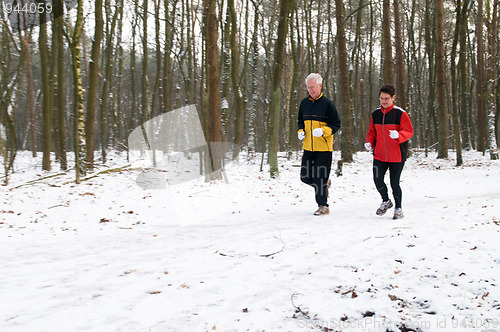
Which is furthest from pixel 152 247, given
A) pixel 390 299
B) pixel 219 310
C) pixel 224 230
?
pixel 390 299

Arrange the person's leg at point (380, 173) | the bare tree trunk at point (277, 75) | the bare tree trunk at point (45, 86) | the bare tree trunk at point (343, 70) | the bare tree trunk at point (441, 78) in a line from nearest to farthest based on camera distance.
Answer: the person's leg at point (380, 173)
the bare tree trunk at point (277, 75)
the bare tree trunk at point (45, 86)
the bare tree trunk at point (343, 70)
the bare tree trunk at point (441, 78)

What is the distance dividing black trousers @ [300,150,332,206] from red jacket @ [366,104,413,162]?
2.58 ft

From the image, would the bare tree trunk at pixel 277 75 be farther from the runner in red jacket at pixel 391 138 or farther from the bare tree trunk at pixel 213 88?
the runner in red jacket at pixel 391 138

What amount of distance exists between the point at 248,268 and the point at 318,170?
2.66m

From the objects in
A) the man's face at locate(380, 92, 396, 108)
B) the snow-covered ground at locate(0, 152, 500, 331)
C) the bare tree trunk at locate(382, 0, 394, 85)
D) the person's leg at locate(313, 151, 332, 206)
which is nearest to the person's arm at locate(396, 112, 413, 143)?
the man's face at locate(380, 92, 396, 108)

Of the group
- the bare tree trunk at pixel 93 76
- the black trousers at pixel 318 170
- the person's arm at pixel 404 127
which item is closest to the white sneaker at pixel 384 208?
the black trousers at pixel 318 170

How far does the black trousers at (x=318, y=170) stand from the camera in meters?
5.41

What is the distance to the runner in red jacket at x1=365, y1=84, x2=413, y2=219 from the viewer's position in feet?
16.5

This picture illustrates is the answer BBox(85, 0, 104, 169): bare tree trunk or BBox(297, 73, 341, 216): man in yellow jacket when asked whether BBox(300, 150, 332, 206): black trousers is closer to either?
BBox(297, 73, 341, 216): man in yellow jacket

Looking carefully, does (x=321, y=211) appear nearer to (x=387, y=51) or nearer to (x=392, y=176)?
(x=392, y=176)

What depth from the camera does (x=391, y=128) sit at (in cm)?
508

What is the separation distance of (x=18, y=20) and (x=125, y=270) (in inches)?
645

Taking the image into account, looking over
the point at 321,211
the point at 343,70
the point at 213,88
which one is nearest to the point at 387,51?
the point at 343,70

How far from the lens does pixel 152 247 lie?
3969 millimetres
